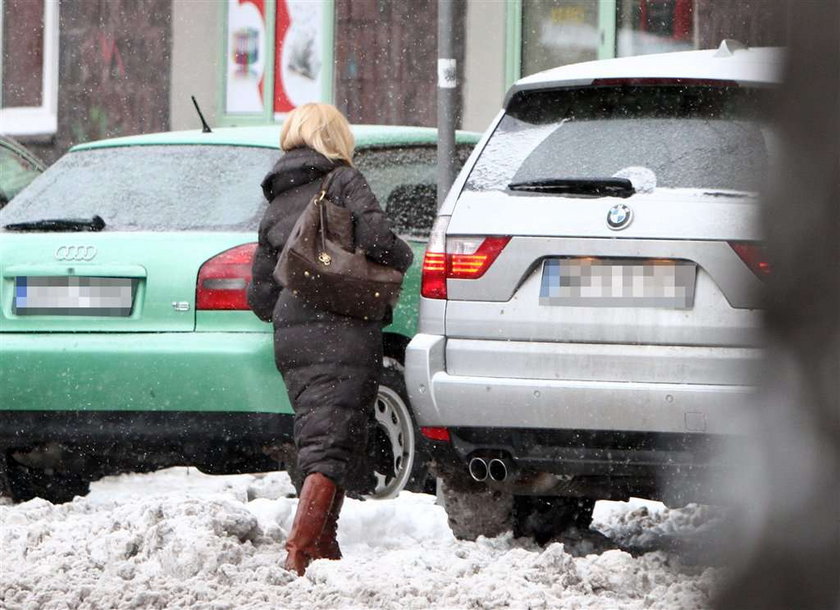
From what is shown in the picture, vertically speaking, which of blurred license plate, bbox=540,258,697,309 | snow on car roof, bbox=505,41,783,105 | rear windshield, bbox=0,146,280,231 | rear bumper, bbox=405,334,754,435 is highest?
snow on car roof, bbox=505,41,783,105

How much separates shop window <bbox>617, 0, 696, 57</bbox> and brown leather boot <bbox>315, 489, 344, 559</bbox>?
35.6 feet

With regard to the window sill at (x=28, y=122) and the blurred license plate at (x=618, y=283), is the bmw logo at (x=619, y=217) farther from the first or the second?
the window sill at (x=28, y=122)

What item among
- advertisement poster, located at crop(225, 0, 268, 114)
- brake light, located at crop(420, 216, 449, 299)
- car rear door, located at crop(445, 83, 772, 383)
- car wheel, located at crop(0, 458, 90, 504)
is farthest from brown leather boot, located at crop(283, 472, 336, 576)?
advertisement poster, located at crop(225, 0, 268, 114)

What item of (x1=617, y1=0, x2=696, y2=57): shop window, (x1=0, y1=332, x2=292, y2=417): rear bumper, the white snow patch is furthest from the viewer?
(x1=617, y1=0, x2=696, y2=57): shop window

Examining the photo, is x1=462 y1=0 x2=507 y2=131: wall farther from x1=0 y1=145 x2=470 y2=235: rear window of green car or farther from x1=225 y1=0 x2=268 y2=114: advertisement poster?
x1=0 y1=145 x2=470 y2=235: rear window of green car

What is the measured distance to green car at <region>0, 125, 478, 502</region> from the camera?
250 inches

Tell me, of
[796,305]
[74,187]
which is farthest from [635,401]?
[796,305]

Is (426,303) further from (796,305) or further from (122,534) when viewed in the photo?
(796,305)

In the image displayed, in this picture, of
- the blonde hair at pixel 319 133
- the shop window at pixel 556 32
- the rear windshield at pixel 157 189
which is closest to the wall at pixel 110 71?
the shop window at pixel 556 32

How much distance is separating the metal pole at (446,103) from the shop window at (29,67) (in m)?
11.7

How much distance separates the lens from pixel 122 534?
5750 mm

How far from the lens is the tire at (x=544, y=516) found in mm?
6160

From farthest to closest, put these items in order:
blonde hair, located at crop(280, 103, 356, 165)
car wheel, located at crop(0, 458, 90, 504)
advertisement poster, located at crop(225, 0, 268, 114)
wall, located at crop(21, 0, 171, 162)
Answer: wall, located at crop(21, 0, 171, 162)
advertisement poster, located at crop(225, 0, 268, 114)
car wheel, located at crop(0, 458, 90, 504)
blonde hair, located at crop(280, 103, 356, 165)

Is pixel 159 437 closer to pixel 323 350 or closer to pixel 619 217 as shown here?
pixel 323 350
